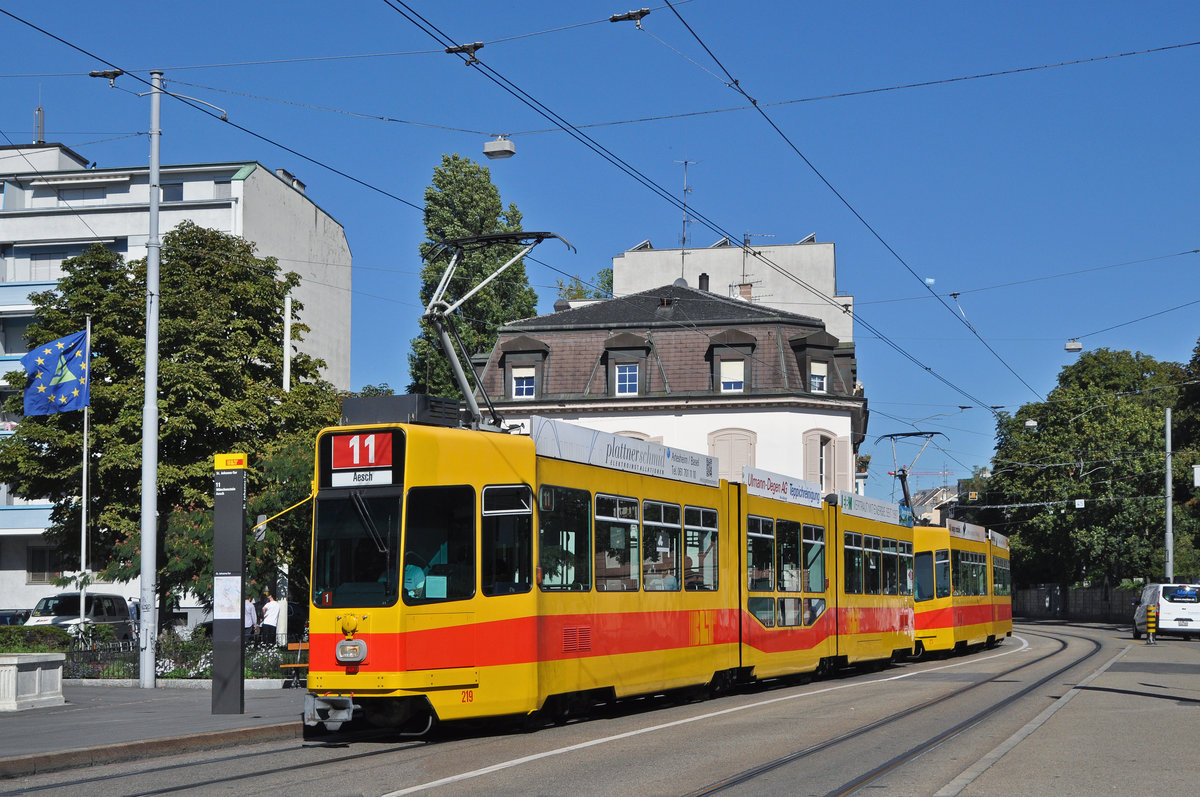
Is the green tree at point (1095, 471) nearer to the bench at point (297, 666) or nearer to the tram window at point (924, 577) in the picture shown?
the tram window at point (924, 577)

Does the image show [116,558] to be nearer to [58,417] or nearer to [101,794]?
[58,417]

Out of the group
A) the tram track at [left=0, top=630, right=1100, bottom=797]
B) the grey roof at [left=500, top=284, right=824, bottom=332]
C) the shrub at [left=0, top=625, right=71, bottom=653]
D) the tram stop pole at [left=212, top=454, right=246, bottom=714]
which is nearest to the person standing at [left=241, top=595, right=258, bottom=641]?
the shrub at [left=0, top=625, right=71, bottom=653]

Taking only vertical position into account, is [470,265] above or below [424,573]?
above

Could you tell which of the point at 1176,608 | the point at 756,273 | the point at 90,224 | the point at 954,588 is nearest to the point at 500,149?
the point at 954,588

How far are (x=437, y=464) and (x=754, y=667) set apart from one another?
8.50 meters

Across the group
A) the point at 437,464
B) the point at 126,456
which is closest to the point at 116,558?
the point at 126,456

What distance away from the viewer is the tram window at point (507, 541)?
13.7 m

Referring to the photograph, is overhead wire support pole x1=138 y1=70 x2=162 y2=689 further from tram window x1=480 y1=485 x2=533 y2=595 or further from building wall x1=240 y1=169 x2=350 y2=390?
building wall x1=240 y1=169 x2=350 y2=390

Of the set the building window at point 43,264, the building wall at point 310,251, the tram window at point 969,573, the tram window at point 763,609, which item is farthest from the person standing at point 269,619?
the building window at point 43,264

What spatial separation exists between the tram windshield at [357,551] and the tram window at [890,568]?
16404 millimetres

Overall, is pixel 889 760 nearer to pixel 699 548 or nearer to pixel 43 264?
pixel 699 548

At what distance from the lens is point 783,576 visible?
21.6 meters

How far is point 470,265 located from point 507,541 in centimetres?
4291

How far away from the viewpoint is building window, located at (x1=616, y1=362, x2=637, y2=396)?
51.8 metres
